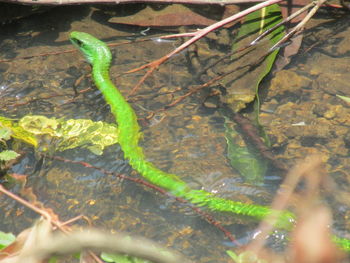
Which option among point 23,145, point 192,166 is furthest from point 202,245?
point 23,145

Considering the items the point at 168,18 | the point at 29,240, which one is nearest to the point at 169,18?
the point at 168,18

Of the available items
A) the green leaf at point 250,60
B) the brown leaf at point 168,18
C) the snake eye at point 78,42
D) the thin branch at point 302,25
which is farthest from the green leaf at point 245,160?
the snake eye at point 78,42

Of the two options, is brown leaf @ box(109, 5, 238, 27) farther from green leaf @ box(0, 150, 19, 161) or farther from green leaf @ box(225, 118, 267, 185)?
green leaf @ box(0, 150, 19, 161)

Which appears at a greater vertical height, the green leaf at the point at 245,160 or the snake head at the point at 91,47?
the snake head at the point at 91,47

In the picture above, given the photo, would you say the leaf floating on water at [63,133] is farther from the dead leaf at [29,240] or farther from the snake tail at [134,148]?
the dead leaf at [29,240]

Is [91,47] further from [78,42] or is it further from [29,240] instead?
[29,240]

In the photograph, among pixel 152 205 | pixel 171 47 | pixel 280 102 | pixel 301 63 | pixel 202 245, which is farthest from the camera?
pixel 171 47

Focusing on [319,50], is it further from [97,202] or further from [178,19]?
[97,202]

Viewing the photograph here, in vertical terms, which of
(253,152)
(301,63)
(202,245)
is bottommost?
(202,245)
